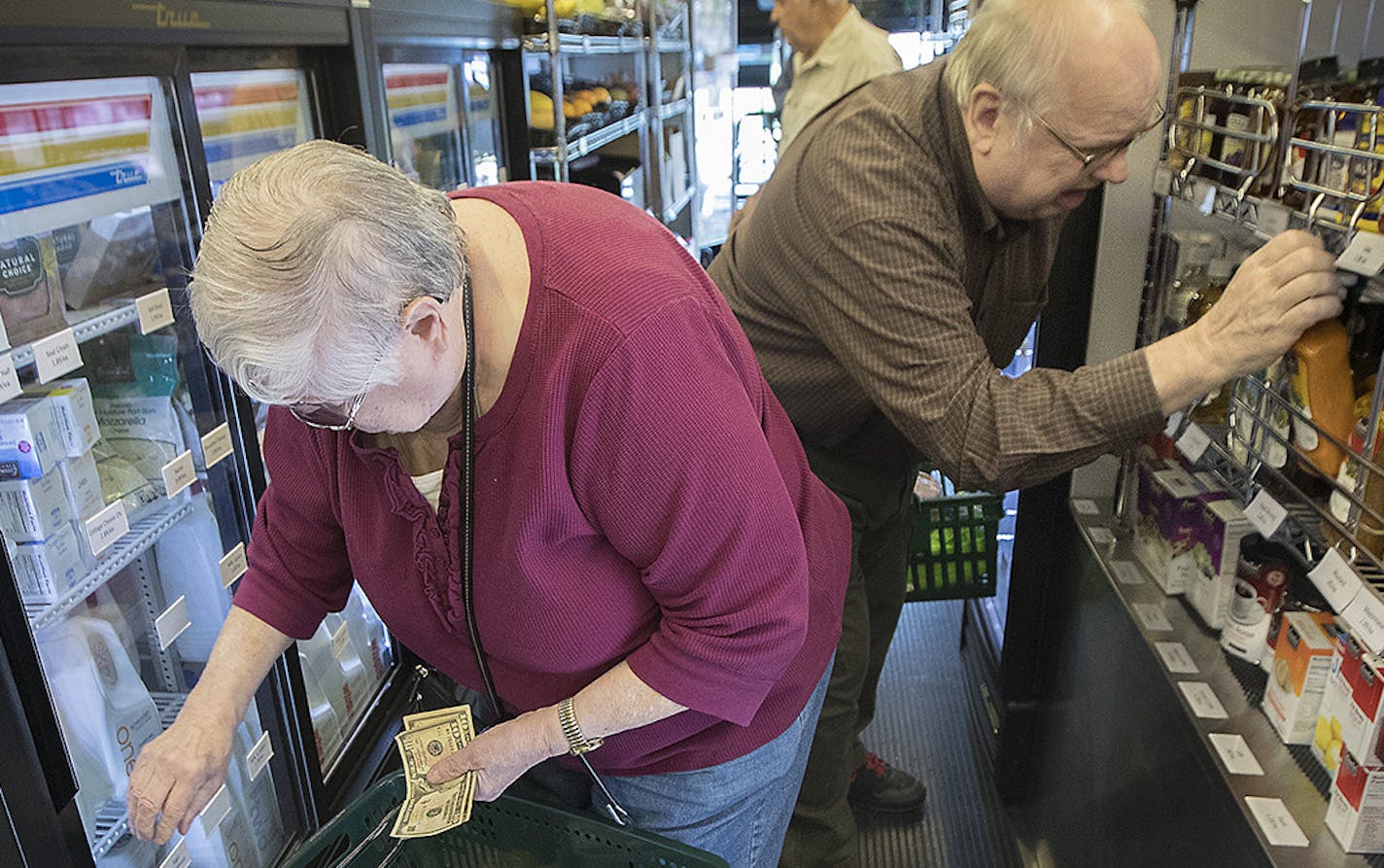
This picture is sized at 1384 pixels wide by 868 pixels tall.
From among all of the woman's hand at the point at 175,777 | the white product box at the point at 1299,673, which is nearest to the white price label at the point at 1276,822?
the white product box at the point at 1299,673

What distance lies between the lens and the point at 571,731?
1274 millimetres

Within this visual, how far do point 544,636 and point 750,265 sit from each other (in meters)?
0.89

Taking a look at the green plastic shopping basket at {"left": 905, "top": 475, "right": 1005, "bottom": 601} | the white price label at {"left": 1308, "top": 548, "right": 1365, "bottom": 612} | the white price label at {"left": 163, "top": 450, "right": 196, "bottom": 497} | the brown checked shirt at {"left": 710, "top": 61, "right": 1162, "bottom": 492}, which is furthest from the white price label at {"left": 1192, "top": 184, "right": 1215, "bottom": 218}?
the white price label at {"left": 163, "top": 450, "right": 196, "bottom": 497}

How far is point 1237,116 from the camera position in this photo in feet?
5.10

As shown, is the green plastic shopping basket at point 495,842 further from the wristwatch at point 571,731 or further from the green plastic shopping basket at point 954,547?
the green plastic shopping basket at point 954,547

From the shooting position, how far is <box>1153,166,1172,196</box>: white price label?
71.3 inches

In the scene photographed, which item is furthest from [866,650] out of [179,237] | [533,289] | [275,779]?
[179,237]

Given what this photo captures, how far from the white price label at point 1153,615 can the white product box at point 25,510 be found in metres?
1.87

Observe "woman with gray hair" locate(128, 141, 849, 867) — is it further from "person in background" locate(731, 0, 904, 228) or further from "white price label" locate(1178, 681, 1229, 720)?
"person in background" locate(731, 0, 904, 228)

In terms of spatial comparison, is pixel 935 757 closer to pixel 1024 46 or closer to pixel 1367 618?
pixel 1367 618

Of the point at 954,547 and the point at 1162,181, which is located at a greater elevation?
the point at 1162,181

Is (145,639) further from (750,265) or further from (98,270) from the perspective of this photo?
(750,265)

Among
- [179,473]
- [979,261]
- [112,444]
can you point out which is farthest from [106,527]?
[979,261]

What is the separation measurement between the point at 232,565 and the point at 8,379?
2.29 ft
